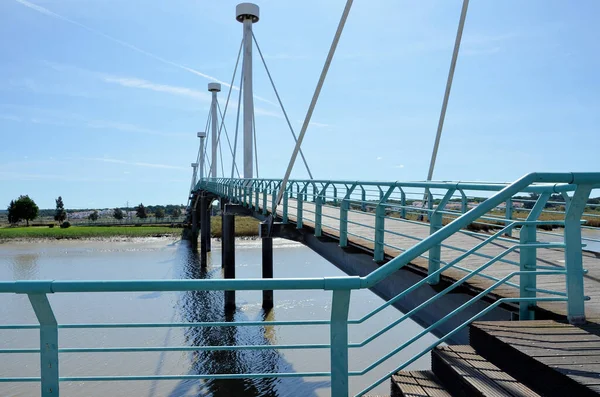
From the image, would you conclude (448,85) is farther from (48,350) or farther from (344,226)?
(48,350)

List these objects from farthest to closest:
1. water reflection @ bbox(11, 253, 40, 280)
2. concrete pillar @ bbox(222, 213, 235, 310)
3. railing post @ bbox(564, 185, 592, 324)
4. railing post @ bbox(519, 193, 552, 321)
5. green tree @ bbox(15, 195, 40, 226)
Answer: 1. green tree @ bbox(15, 195, 40, 226)
2. water reflection @ bbox(11, 253, 40, 280)
3. concrete pillar @ bbox(222, 213, 235, 310)
4. railing post @ bbox(519, 193, 552, 321)
5. railing post @ bbox(564, 185, 592, 324)

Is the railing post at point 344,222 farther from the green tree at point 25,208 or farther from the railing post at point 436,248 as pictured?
the green tree at point 25,208

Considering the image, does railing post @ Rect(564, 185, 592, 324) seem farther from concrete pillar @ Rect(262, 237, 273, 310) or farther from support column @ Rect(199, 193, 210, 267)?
support column @ Rect(199, 193, 210, 267)

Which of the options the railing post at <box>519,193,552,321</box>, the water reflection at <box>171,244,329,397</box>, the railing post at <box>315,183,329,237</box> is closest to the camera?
the railing post at <box>519,193,552,321</box>

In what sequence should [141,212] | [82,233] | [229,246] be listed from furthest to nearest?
1. [141,212]
2. [82,233]
3. [229,246]

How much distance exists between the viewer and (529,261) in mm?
3871

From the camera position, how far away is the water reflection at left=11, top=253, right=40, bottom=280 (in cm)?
2560

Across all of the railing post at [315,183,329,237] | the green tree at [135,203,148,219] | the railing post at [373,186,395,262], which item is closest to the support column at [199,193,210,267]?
the railing post at [315,183,329,237]

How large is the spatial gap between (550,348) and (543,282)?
2.02m

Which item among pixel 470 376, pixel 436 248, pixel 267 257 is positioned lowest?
pixel 267 257

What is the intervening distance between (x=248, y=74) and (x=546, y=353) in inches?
778

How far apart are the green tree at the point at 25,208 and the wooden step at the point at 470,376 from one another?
83.3 metres

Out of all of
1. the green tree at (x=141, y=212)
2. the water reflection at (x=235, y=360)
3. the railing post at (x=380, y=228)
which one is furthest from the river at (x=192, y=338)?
the green tree at (x=141, y=212)

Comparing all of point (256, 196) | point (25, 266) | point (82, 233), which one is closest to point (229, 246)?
point (256, 196)
